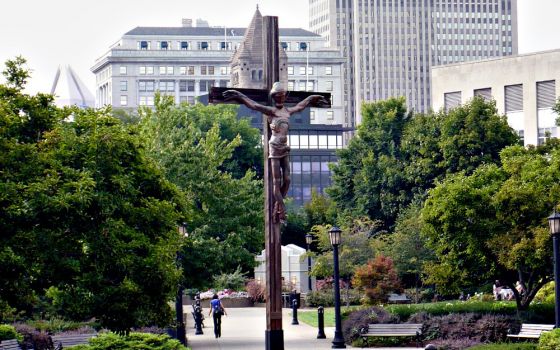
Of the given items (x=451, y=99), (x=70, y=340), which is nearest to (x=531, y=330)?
(x=70, y=340)

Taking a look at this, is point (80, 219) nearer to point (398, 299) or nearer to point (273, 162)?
point (273, 162)

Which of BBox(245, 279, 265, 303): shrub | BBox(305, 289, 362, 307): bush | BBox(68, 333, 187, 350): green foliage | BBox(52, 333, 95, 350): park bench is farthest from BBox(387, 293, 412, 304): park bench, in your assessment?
BBox(68, 333, 187, 350): green foliage

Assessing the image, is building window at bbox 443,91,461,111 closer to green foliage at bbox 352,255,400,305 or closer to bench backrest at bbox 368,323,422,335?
green foliage at bbox 352,255,400,305

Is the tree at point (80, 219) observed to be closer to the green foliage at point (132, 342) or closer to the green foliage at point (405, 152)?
the green foliage at point (132, 342)

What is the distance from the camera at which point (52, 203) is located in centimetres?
2802

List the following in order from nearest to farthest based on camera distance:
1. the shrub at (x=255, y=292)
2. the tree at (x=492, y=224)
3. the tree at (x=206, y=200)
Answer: the tree at (x=492, y=224), the tree at (x=206, y=200), the shrub at (x=255, y=292)

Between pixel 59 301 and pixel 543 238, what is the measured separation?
775 inches

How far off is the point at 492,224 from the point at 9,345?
59.8 feet

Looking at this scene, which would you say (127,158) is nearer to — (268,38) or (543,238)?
(268,38)

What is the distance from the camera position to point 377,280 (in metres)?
65.3

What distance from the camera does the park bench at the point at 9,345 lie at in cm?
3506

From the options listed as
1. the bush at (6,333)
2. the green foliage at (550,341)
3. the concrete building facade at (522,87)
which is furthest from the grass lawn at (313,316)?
the concrete building facade at (522,87)

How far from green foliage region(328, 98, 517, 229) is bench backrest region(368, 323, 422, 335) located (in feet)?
121

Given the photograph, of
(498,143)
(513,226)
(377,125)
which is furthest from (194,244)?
(377,125)
